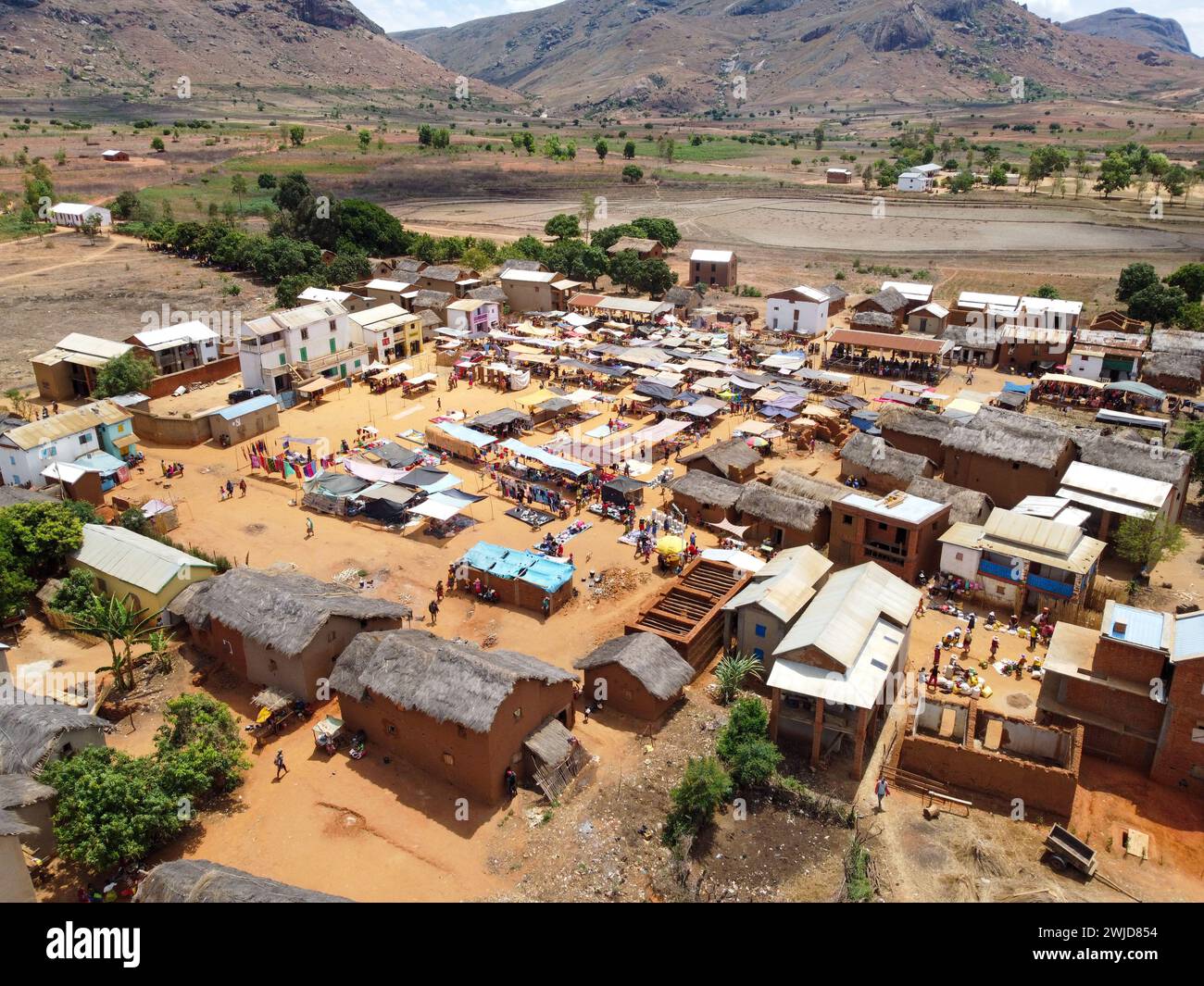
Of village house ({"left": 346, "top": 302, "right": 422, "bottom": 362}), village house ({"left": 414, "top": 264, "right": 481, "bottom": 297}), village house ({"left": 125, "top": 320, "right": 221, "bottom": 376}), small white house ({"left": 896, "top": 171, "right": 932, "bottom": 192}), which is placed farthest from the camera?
small white house ({"left": 896, "top": 171, "right": 932, "bottom": 192})

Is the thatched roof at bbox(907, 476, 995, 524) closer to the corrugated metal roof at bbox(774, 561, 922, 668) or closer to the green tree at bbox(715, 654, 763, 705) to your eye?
the corrugated metal roof at bbox(774, 561, 922, 668)

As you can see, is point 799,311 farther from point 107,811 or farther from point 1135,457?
point 107,811

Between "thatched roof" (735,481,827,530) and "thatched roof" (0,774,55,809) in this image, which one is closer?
"thatched roof" (0,774,55,809)

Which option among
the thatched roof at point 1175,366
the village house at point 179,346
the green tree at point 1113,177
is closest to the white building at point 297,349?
the village house at point 179,346

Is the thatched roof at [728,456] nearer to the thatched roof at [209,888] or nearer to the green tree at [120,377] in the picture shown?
the thatched roof at [209,888]

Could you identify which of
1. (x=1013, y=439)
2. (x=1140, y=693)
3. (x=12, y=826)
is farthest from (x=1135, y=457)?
(x=12, y=826)


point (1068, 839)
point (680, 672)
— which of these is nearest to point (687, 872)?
point (680, 672)

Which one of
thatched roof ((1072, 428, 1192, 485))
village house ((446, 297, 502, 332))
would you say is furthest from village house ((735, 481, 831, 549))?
village house ((446, 297, 502, 332))
